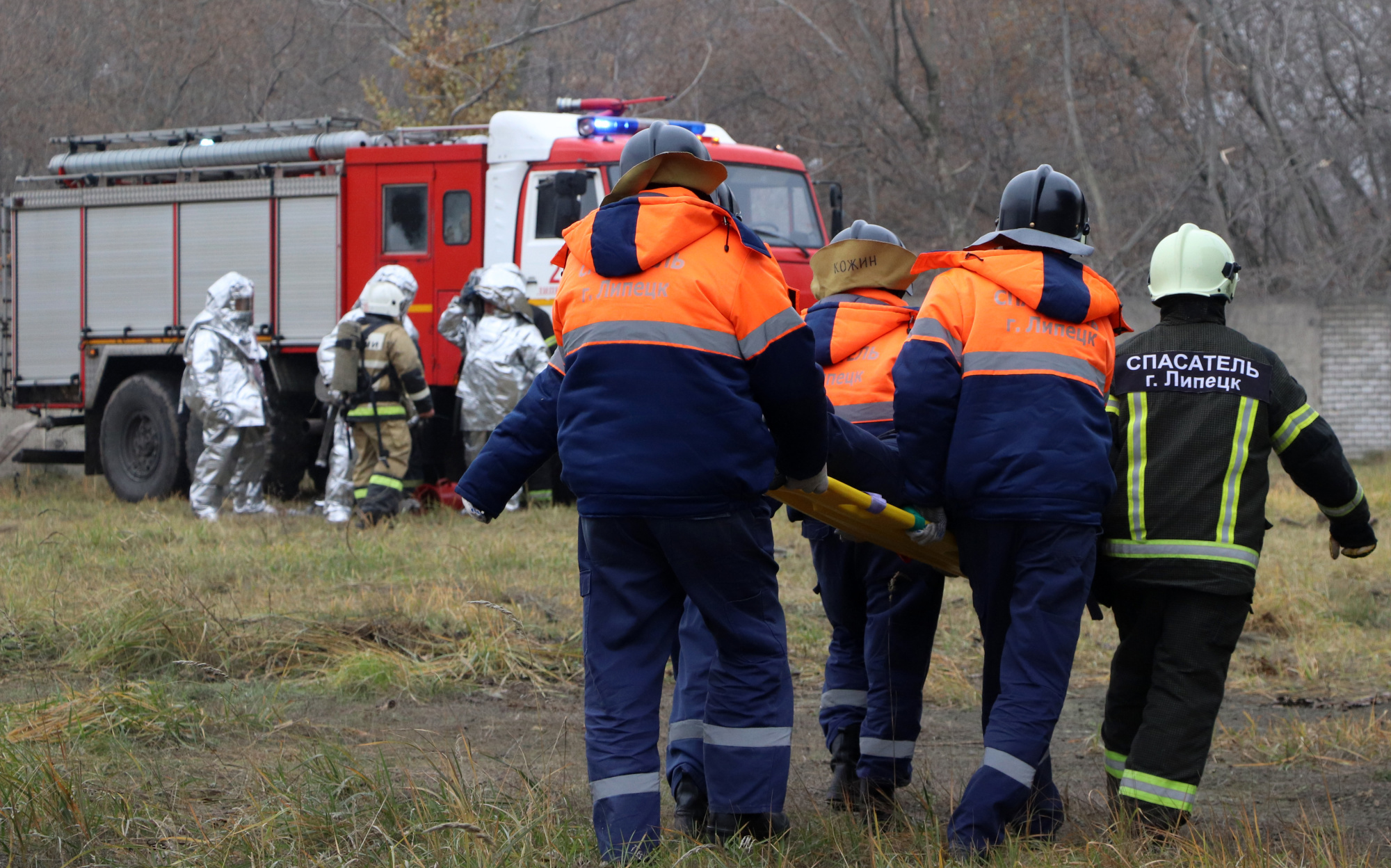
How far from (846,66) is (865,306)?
1853 cm

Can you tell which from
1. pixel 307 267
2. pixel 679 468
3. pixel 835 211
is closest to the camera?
pixel 679 468

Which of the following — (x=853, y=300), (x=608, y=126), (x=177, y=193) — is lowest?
(x=853, y=300)

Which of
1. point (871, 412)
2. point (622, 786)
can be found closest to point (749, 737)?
point (622, 786)

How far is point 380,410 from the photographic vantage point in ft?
31.7

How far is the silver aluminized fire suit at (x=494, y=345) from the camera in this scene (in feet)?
33.2

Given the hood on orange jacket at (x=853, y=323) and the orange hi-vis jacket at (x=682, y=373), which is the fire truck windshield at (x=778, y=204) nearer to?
the hood on orange jacket at (x=853, y=323)

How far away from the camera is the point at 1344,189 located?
19.0 metres

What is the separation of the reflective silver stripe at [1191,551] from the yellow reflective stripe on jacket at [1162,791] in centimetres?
55

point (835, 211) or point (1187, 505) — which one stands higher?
point (835, 211)

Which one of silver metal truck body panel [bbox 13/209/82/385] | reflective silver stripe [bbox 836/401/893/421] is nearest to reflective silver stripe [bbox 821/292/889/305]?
reflective silver stripe [bbox 836/401/893/421]

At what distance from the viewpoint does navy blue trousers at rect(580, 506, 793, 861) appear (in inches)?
127

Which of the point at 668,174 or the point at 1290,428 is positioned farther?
the point at 1290,428

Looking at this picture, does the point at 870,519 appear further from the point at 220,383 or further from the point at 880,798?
the point at 220,383

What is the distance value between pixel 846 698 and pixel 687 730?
0.73 m
